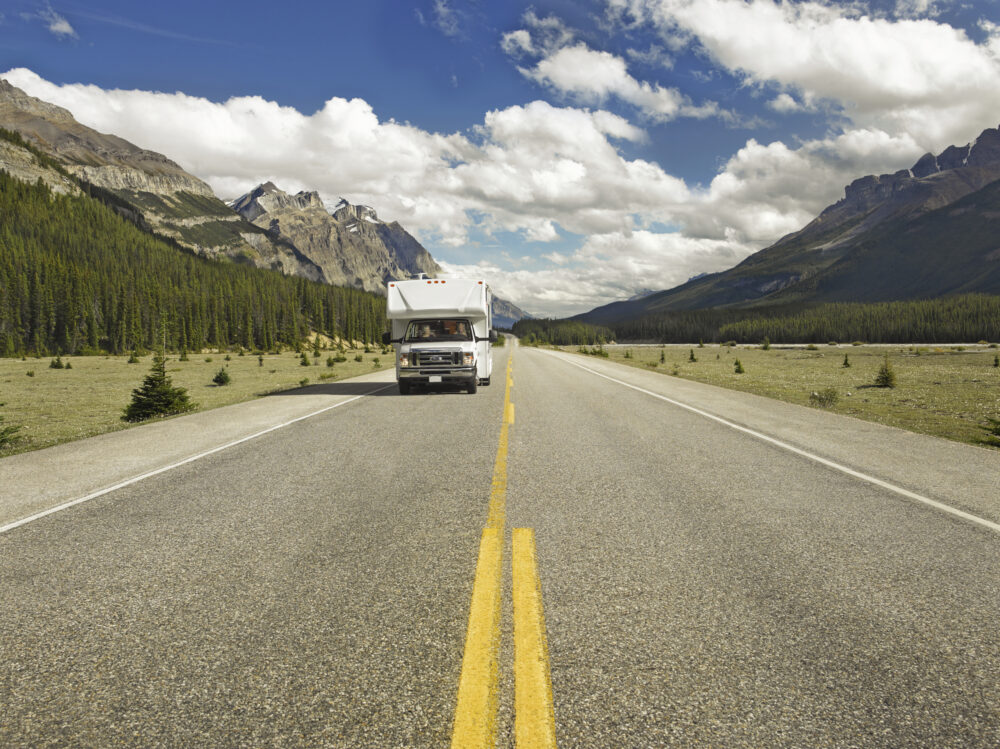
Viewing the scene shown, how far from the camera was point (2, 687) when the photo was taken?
2.64 metres

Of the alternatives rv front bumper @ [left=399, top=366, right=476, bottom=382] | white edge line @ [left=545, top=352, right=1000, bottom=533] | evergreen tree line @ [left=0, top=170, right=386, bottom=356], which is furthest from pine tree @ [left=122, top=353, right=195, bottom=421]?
evergreen tree line @ [left=0, top=170, right=386, bottom=356]

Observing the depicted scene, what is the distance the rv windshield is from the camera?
1777 centimetres

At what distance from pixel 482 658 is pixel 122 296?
118 m

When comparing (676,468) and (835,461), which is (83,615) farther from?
(835,461)

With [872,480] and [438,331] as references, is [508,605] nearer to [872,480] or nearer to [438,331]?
[872,480]

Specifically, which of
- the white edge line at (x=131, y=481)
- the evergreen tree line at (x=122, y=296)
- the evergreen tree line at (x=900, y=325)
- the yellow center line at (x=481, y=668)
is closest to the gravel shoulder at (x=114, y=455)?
the white edge line at (x=131, y=481)

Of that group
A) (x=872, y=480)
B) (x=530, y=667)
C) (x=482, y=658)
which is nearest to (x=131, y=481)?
(x=482, y=658)

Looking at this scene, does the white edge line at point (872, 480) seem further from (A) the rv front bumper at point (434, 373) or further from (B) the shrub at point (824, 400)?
(A) the rv front bumper at point (434, 373)

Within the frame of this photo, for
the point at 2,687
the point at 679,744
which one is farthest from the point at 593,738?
the point at 2,687

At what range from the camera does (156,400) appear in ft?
48.7

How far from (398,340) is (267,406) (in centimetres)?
450

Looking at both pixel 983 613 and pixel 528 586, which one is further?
pixel 528 586

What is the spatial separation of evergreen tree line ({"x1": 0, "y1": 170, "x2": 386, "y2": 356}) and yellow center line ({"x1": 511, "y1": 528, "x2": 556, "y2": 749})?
10517 cm

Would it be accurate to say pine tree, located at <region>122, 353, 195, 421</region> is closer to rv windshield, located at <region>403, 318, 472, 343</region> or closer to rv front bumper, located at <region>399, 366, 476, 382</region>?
rv front bumper, located at <region>399, 366, 476, 382</region>
